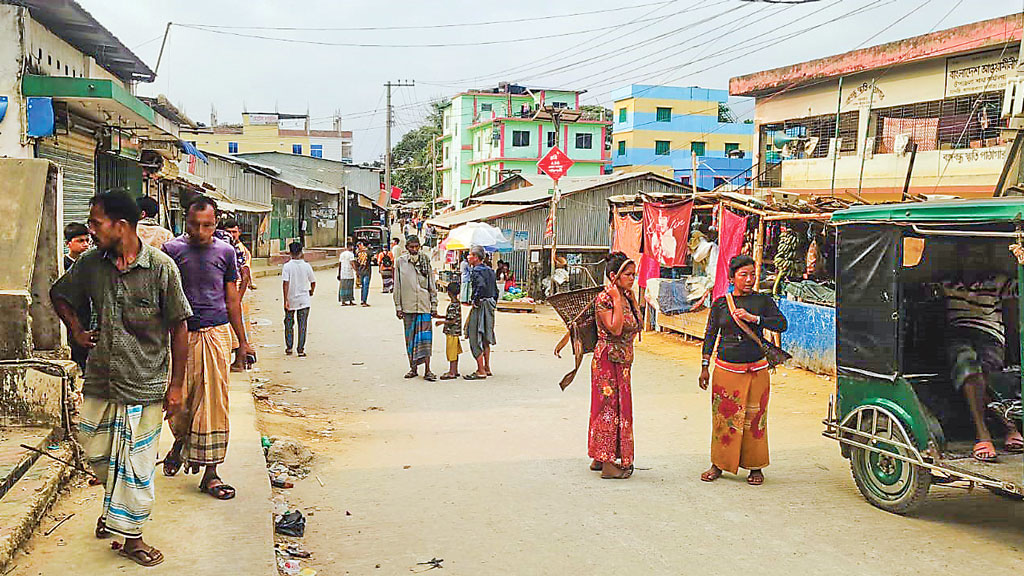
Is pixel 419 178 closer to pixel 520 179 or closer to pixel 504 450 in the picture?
pixel 520 179

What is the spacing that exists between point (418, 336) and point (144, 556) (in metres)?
8.00

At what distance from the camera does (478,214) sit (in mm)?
28188

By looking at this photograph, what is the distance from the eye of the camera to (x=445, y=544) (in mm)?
5617

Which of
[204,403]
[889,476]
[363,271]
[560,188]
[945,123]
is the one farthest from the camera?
[560,188]

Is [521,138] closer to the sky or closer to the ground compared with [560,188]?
closer to the sky

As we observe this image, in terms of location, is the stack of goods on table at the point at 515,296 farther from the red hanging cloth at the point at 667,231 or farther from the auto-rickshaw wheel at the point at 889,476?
the auto-rickshaw wheel at the point at 889,476

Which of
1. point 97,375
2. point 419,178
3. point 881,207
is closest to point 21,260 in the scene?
point 97,375

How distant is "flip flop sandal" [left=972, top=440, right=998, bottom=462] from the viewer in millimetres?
5941

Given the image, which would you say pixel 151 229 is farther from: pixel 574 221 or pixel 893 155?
pixel 574 221

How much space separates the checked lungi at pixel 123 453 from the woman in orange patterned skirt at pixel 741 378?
4184mm

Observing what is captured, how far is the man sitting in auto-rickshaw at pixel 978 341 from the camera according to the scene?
245 inches

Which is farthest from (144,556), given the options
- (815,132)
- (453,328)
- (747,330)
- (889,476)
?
(815,132)

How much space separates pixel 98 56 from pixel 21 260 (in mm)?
9977

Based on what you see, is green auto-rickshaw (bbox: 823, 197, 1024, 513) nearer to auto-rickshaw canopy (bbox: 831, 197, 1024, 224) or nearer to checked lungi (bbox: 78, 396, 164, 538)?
auto-rickshaw canopy (bbox: 831, 197, 1024, 224)
